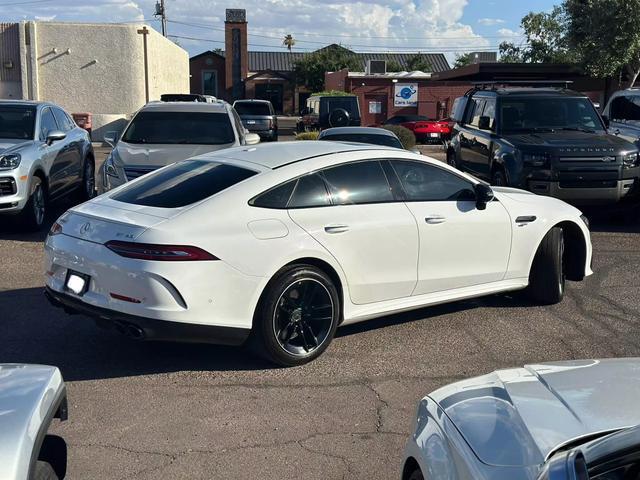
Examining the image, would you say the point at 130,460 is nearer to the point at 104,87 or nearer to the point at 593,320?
the point at 593,320

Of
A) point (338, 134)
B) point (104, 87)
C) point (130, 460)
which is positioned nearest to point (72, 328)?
point (130, 460)

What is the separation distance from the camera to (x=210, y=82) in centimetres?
7388

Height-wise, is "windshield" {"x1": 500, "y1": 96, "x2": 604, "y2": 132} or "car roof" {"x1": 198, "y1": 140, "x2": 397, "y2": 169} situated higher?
"windshield" {"x1": 500, "y1": 96, "x2": 604, "y2": 132}

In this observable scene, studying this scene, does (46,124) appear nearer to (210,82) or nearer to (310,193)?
(310,193)

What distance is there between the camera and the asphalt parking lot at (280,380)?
4.34m

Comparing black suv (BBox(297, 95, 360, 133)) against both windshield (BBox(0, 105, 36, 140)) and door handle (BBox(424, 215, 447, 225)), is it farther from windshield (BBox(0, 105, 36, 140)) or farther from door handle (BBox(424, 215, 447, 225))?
door handle (BBox(424, 215, 447, 225))

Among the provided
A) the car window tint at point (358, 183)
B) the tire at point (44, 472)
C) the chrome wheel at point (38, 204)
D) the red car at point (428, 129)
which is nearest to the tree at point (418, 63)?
the red car at point (428, 129)

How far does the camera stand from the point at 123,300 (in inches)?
206

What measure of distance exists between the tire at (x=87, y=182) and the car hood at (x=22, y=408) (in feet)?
35.1

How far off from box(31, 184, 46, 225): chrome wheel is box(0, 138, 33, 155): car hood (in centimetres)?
58

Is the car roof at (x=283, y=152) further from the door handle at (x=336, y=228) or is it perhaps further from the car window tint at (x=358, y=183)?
the door handle at (x=336, y=228)

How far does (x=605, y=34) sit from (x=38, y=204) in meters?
24.4

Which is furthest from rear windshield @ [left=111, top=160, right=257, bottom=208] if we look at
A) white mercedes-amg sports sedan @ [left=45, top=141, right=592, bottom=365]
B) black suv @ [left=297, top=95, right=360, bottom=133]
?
black suv @ [left=297, top=95, right=360, bottom=133]

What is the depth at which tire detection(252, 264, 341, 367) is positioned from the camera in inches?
217
